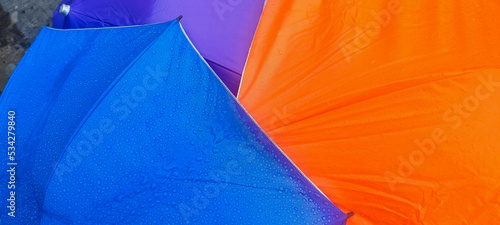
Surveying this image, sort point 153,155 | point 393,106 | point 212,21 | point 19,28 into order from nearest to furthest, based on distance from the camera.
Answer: point 153,155 < point 393,106 < point 212,21 < point 19,28

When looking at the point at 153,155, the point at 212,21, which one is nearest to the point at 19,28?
the point at 212,21

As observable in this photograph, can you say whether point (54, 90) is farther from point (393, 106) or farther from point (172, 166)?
point (393, 106)

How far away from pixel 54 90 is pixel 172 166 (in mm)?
731

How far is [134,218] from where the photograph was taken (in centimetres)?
162

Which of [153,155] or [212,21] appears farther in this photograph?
[212,21]

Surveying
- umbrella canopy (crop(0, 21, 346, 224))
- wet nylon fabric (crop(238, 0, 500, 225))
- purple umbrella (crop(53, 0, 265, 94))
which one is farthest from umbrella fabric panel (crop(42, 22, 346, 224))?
purple umbrella (crop(53, 0, 265, 94))

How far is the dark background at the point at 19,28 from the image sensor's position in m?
3.30

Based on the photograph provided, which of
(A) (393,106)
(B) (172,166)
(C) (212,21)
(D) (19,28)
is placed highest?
(D) (19,28)

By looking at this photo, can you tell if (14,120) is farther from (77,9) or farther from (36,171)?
(77,9)

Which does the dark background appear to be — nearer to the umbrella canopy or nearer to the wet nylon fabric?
the umbrella canopy

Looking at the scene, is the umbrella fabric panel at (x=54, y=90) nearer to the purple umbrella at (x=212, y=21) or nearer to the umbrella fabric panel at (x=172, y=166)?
the umbrella fabric panel at (x=172, y=166)

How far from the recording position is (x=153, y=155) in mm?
1664

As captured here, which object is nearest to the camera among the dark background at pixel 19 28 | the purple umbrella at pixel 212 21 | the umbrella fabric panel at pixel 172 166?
the umbrella fabric panel at pixel 172 166

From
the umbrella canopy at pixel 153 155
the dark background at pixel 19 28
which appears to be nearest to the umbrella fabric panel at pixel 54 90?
the umbrella canopy at pixel 153 155
